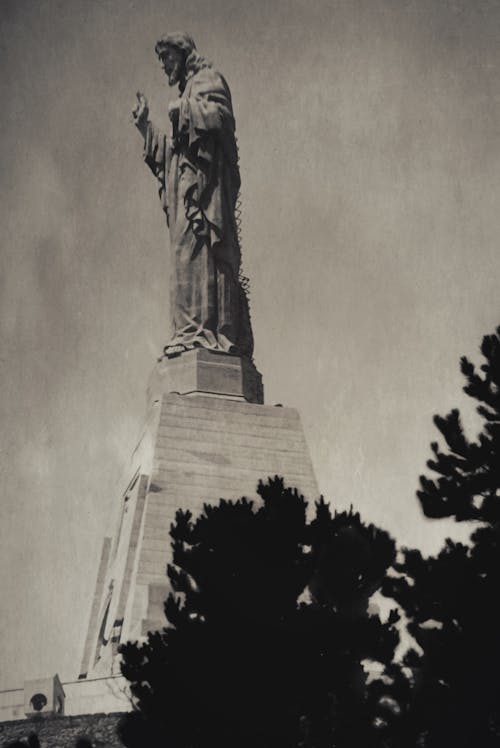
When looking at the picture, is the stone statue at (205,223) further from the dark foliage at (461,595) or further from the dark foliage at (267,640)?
the dark foliage at (267,640)

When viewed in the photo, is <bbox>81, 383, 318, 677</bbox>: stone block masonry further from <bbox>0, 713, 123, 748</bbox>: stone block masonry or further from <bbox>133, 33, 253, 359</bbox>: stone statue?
<bbox>0, 713, 123, 748</bbox>: stone block masonry

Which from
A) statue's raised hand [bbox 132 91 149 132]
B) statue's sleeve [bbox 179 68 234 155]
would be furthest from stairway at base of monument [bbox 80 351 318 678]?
statue's raised hand [bbox 132 91 149 132]

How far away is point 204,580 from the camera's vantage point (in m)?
8.07

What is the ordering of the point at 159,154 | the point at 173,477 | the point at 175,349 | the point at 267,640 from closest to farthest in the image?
1. the point at 267,640
2. the point at 173,477
3. the point at 175,349
4. the point at 159,154

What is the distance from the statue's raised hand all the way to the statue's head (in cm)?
63

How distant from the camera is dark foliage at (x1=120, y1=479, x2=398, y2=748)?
7.61m

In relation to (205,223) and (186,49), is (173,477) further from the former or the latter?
(186,49)

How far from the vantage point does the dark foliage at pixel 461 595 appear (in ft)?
25.7

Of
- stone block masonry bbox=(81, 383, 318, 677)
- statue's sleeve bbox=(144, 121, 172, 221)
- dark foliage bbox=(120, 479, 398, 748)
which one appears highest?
statue's sleeve bbox=(144, 121, 172, 221)

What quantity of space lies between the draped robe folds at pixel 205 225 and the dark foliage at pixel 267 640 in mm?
8870

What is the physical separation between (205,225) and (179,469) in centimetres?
471

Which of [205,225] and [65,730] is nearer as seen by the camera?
[65,730]

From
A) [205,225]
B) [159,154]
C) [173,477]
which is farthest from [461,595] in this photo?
[159,154]

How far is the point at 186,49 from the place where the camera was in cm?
1828
